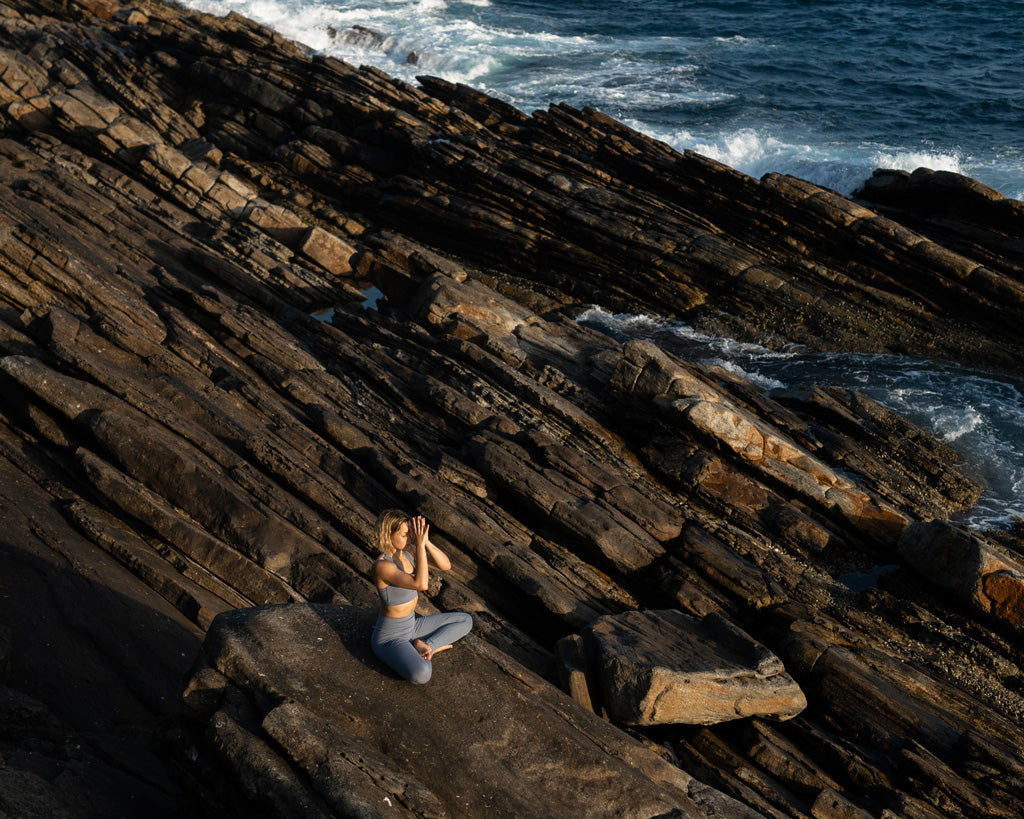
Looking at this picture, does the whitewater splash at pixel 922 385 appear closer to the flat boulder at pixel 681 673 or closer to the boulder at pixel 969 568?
the boulder at pixel 969 568

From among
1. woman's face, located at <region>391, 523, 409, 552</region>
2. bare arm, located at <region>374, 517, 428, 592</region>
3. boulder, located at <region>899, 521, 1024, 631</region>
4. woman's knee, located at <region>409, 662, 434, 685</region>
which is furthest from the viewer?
boulder, located at <region>899, 521, 1024, 631</region>

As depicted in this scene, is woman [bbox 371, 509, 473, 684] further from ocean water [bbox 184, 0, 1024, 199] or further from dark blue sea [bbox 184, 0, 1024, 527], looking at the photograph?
ocean water [bbox 184, 0, 1024, 199]

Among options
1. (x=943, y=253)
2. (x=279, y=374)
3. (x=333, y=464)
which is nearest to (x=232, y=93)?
(x=279, y=374)

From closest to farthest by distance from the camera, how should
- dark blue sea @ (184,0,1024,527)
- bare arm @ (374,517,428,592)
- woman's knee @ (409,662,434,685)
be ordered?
woman's knee @ (409,662,434,685)
bare arm @ (374,517,428,592)
dark blue sea @ (184,0,1024,527)

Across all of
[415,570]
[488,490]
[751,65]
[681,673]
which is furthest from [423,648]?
[751,65]

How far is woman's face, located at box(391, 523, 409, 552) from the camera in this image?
9289 mm

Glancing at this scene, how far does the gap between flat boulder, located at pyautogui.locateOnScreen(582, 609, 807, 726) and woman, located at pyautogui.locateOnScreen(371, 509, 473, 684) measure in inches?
160

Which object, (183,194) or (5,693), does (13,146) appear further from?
(5,693)

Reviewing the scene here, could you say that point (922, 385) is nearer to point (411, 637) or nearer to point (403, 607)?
point (411, 637)

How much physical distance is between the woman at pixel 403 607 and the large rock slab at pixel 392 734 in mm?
275

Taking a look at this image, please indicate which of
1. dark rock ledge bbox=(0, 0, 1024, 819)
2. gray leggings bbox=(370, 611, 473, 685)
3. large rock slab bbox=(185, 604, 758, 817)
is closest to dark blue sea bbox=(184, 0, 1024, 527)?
dark rock ledge bbox=(0, 0, 1024, 819)

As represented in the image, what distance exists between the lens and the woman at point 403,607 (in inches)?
357

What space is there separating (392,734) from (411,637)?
103 cm

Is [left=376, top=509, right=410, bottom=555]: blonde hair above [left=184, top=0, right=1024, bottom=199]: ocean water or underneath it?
underneath
